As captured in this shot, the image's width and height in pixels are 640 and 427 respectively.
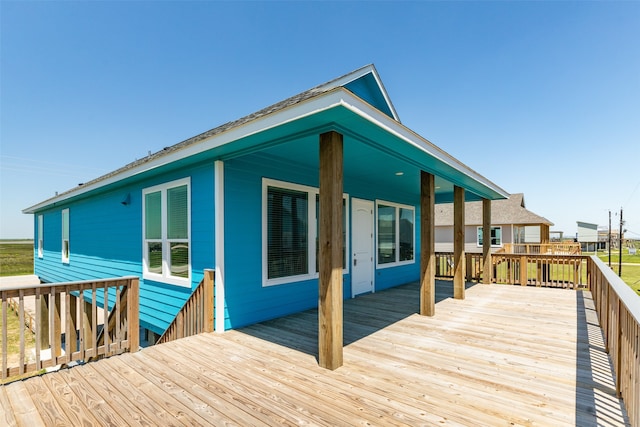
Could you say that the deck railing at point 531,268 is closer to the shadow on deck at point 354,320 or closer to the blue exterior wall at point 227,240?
the shadow on deck at point 354,320

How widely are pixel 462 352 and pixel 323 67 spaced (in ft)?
31.1

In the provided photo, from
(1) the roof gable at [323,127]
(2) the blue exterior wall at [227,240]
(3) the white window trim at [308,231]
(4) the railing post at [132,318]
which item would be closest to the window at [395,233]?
(2) the blue exterior wall at [227,240]

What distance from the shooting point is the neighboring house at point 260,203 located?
3418 mm

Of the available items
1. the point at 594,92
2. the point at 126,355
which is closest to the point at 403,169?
the point at 126,355

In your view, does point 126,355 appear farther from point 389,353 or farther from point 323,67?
point 323,67

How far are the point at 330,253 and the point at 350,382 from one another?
4.01 feet

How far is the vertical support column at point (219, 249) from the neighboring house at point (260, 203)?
15 mm

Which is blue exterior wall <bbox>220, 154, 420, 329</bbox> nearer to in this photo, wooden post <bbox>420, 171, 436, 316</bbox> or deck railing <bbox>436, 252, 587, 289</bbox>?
wooden post <bbox>420, 171, 436, 316</bbox>

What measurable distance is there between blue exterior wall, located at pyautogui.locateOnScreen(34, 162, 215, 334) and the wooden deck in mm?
1439

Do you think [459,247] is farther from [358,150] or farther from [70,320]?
[70,320]

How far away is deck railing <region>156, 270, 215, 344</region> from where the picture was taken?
4309 mm

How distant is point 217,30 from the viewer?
7.89m

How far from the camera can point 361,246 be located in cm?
702

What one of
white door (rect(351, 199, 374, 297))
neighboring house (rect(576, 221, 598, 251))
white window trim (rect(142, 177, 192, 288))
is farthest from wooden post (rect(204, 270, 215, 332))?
neighboring house (rect(576, 221, 598, 251))
